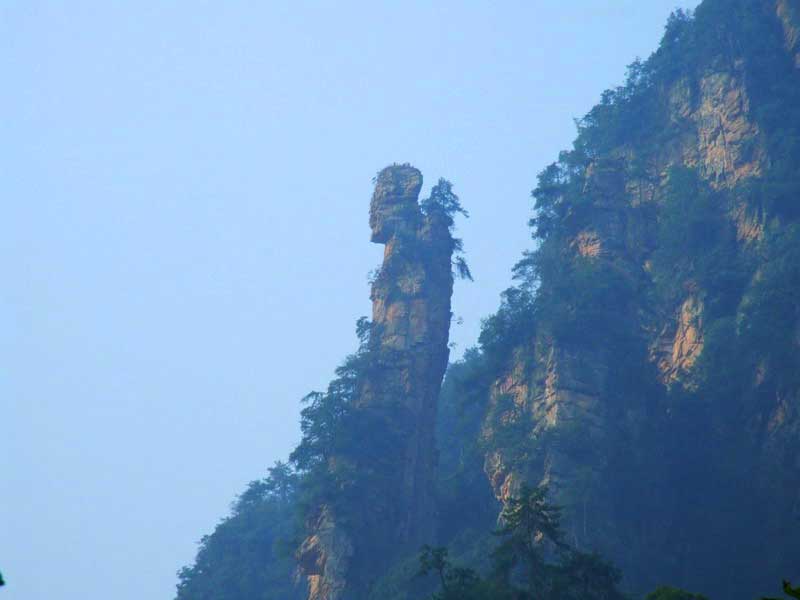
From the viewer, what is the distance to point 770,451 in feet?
164

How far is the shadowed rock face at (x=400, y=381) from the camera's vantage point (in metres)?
53.4

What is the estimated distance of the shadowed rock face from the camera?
53438 millimetres

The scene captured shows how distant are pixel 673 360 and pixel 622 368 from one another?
11.5ft

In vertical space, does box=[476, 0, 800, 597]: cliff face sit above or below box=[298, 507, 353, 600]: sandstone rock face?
above

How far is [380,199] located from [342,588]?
1004 inches

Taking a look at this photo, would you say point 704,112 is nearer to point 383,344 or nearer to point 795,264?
point 795,264

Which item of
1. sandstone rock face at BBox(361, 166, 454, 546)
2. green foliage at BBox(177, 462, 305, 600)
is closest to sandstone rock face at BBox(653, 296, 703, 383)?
sandstone rock face at BBox(361, 166, 454, 546)

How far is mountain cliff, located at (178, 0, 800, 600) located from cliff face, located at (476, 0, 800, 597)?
113 millimetres

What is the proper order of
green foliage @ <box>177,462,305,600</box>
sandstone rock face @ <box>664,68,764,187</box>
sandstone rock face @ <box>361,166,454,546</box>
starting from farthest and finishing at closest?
green foliage @ <box>177,462,305,600</box>, sandstone rock face @ <box>664,68,764,187</box>, sandstone rock face @ <box>361,166,454,546</box>

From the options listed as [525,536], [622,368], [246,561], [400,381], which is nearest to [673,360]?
[622,368]

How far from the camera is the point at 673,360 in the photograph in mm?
56156

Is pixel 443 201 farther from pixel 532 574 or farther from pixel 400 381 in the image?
pixel 532 574

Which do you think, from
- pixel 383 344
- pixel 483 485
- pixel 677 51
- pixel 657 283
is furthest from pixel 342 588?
pixel 677 51

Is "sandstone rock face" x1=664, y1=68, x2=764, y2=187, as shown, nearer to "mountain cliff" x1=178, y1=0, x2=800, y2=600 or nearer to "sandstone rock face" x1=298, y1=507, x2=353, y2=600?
"mountain cliff" x1=178, y1=0, x2=800, y2=600
